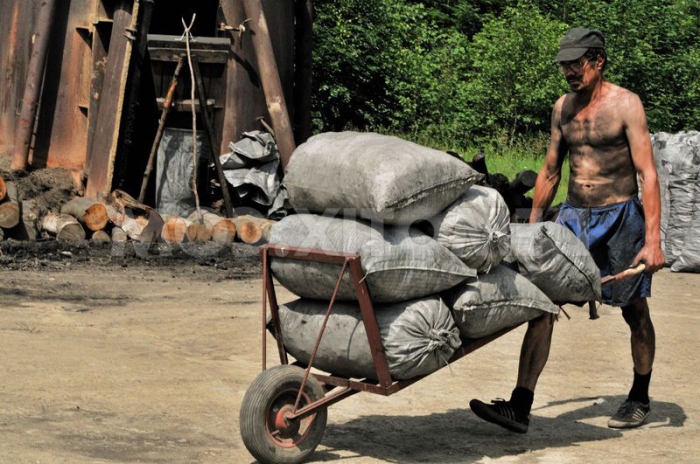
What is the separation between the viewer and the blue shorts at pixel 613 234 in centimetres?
593

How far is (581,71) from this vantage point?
5.89 metres

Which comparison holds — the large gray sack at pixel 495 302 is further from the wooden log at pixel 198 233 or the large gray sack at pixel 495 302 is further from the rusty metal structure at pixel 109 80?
the rusty metal structure at pixel 109 80

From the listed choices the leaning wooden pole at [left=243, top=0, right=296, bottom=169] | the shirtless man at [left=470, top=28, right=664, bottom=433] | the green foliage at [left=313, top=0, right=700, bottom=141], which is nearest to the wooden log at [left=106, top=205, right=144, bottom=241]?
the leaning wooden pole at [left=243, top=0, right=296, bottom=169]

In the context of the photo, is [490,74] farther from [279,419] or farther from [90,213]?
[279,419]

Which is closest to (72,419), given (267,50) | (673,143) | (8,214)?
(8,214)

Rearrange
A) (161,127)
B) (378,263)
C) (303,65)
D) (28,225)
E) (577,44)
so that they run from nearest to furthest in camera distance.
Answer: (378,263)
(577,44)
(28,225)
(161,127)
(303,65)

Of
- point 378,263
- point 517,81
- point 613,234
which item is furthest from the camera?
point 517,81

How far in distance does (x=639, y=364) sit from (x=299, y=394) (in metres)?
2.10

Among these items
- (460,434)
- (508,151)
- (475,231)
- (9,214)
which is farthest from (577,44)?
(508,151)

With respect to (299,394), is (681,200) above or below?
above

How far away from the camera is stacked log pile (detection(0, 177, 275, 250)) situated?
11359mm

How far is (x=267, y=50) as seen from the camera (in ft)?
41.2

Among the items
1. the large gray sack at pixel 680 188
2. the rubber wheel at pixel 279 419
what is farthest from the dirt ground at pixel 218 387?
the large gray sack at pixel 680 188

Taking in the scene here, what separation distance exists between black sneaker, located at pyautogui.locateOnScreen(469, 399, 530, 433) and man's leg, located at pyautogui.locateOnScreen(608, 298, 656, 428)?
0.61m
